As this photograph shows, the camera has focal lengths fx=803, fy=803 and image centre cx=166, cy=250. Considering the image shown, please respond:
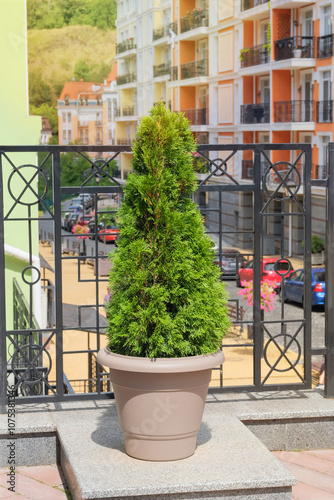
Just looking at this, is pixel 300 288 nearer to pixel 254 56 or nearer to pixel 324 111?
pixel 324 111

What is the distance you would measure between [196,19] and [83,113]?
3636 cm

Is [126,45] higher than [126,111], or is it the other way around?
[126,45]

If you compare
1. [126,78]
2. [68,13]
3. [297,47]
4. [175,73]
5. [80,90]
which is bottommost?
[297,47]

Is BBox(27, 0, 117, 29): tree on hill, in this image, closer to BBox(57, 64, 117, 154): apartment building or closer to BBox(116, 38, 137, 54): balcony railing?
BBox(57, 64, 117, 154): apartment building

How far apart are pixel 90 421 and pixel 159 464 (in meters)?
0.84

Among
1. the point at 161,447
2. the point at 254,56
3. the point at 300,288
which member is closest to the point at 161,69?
the point at 254,56

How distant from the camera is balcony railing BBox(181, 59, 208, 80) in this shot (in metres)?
36.1

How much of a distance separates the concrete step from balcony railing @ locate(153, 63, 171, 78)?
4063 cm

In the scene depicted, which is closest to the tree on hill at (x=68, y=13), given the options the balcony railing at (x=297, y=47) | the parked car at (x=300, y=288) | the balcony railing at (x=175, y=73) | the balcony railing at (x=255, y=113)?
the balcony railing at (x=175, y=73)

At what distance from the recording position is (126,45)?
178ft

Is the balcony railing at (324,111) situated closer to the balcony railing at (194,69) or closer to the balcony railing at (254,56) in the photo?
the balcony railing at (254,56)

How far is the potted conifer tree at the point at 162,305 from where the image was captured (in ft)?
12.5

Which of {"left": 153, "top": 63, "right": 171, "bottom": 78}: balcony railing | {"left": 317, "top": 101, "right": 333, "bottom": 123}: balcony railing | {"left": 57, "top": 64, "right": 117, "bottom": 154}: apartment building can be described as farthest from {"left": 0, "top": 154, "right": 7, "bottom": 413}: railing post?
{"left": 57, "top": 64, "right": 117, "bottom": 154}: apartment building

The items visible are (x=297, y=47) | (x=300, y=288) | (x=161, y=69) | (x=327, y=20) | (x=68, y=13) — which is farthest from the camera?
(x=68, y=13)
